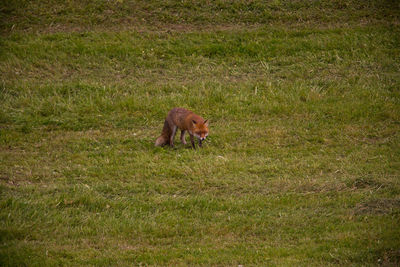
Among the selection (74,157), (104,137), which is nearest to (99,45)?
(104,137)

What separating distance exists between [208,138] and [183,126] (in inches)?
38.9

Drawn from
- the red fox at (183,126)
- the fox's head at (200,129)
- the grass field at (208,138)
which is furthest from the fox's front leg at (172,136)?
the fox's head at (200,129)

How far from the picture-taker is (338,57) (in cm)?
1720

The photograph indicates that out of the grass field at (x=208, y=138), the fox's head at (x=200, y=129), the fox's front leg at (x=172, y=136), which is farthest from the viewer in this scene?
the fox's front leg at (x=172, y=136)

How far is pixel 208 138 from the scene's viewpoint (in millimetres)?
12477

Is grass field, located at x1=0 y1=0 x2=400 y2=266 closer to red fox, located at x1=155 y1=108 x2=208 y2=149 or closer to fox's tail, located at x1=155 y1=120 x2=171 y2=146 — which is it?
fox's tail, located at x1=155 y1=120 x2=171 y2=146

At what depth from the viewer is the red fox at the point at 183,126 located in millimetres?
11375

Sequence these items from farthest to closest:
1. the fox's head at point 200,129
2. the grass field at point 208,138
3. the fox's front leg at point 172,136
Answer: the fox's front leg at point 172,136 → the fox's head at point 200,129 → the grass field at point 208,138

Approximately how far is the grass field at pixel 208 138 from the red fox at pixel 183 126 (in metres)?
0.37

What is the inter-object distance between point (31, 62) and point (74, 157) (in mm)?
6829

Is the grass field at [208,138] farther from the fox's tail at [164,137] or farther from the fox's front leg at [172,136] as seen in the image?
the fox's front leg at [172,136]

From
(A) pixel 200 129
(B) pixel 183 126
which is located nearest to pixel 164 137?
(B) pixel 183 126

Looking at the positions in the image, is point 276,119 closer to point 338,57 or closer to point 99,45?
point 338,57

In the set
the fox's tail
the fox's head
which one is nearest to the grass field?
the fox's tail
